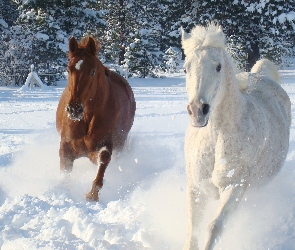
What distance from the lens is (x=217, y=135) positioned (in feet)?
11.1

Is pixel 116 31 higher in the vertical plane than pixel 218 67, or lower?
lower

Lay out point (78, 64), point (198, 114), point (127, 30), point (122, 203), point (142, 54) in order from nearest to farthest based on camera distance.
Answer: point (198, 114) → point (122, 203) → point (78, 64) → point (142, 54) → point (127, 30)

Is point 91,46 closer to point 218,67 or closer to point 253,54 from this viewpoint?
point 218,67

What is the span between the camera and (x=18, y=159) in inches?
264

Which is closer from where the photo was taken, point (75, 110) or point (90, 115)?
point (75, 110)

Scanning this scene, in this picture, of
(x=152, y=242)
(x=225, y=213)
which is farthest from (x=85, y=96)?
(x=225, y=213)

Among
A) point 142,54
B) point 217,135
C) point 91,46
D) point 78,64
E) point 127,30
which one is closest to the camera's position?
point 217,135

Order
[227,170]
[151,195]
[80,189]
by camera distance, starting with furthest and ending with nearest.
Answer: [80,189] < [151,195] < [227,170]

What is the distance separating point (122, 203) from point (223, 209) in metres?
1.71

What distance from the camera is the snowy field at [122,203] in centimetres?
358

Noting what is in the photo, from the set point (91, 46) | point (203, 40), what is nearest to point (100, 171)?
point (91, 46)

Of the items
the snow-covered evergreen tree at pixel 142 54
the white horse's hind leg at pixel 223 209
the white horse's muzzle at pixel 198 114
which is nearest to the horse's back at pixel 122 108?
the white horse's hind leg at pixel 223 209

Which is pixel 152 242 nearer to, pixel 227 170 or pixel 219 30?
pixel 227 170

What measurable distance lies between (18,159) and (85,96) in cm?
220
